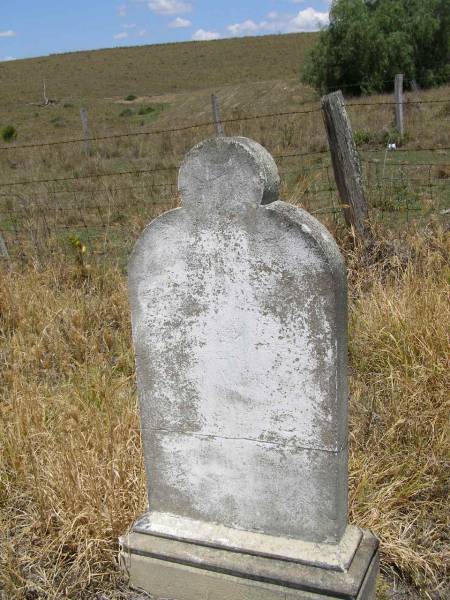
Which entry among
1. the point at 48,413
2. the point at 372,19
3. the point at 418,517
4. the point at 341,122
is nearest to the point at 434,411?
the point at 418,517

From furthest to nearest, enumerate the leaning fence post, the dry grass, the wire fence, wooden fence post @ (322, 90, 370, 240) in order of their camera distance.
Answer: the leaning fence post
the wire fence
wooden fence post @ (322, 90, 370, 240)
the dry grass

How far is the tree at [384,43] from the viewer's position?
1955 centimetres

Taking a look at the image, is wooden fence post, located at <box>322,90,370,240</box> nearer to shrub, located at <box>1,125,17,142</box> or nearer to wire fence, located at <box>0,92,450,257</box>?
wire fence, located at <box>0,92,450,257</box>

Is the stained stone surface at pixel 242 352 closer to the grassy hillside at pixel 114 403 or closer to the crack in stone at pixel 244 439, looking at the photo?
the crack in stone at pixel 244 439

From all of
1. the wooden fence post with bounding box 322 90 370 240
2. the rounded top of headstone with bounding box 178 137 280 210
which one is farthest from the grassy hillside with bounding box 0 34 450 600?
the rounded top of headstone with bounding box 178 137 280 210

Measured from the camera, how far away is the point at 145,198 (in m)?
8.07

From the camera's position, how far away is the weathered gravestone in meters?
1.96

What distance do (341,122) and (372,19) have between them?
17.1 meters

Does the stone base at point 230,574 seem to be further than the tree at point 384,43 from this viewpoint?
No

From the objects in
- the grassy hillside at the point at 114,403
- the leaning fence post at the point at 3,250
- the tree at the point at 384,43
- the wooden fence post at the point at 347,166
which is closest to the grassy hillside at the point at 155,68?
the tree at the point at 384,43

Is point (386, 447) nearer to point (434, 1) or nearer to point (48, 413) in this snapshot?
point (48, 413)

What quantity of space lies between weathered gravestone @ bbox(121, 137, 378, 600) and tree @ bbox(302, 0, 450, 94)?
1871cm

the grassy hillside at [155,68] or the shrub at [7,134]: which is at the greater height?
the grassy hillside at [155,68]

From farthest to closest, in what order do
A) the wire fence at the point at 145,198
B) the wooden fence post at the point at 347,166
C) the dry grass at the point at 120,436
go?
the wire fence at the point at 145,198
the wooden fence post at the point at 347,166
the dry grass at the point at 120,436
